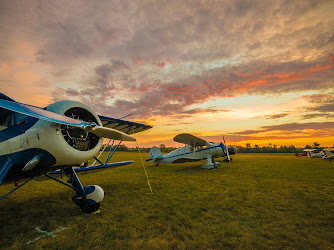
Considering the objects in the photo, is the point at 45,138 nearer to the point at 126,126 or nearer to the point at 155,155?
the point at 126,126

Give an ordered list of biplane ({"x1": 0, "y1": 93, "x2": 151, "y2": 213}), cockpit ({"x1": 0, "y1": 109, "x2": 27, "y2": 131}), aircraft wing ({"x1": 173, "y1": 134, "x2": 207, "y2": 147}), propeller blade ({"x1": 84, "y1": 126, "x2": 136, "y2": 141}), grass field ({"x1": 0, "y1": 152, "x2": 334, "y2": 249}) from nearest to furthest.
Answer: grass field ({"x1": 0, "y1": 152, "x2": 334, "y2": 249}) → biplane ({"x1": 0, "y1": 93, "x2": 151, "y2": 213}) → propeller blade ({"x1": 84, "y1": 126, "x2": 136, "y2": 141}) → cockpit ({"x1": 0, "y1": 109, "x2": 27, "y2": 131}) → aircraft wing ({"x1": 173, "y1": 134, "x2": 207, "y2": 147})

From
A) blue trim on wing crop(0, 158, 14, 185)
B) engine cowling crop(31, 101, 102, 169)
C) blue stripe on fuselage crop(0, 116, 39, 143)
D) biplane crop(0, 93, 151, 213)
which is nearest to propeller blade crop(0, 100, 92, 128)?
biplane crop(0, 93, 151, 213)

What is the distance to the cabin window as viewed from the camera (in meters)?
3.40

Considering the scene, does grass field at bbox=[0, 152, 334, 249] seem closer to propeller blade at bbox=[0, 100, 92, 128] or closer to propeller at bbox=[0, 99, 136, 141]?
propeller at bbox=[0, 99, 136, 141]

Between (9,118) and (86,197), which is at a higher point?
(9,118)

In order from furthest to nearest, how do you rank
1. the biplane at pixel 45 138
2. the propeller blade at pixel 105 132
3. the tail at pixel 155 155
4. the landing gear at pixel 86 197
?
the tail at pixel 155 155
the landing gear at pixel 86 197
the propeller blade at pixel 105 132
the biplane at pixel 45 138

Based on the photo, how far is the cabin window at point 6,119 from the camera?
3398 millimetres

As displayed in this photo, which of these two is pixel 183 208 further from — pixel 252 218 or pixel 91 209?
pixel 91 209

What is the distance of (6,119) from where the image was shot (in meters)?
3.46

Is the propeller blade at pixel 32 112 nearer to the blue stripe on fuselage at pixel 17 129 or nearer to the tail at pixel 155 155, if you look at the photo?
the blue stripe on fuselage at pixel 17 129

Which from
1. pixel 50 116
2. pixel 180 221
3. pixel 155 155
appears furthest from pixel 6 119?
pixel 155 155

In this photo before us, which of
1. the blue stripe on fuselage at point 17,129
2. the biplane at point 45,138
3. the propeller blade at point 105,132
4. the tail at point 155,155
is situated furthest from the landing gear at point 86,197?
the tail at point 155,155

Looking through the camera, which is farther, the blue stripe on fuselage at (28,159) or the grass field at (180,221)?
the blue stripe on fuselage at (28,159)

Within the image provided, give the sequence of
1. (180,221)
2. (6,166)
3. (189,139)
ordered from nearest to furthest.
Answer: (6,166), (180,221), (189,139)
